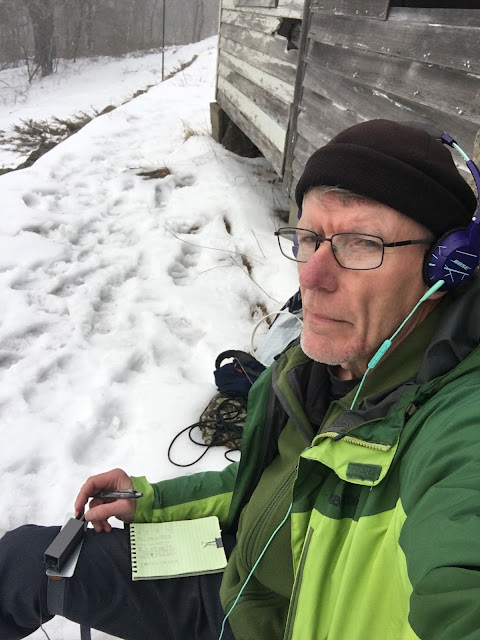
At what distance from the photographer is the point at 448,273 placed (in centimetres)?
102

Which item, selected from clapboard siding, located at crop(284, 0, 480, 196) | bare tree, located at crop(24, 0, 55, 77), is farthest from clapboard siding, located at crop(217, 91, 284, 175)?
bare tree, located at crop(24, 0, 55, 77)

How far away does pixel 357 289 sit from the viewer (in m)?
1.14

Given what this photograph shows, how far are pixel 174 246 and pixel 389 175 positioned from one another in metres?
3.63

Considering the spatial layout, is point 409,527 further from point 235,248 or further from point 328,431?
point 235,248

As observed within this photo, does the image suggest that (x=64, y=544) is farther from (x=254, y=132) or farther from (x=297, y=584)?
(x=254, y=132)

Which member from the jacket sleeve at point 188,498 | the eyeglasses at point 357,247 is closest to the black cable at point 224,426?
the jacket sleeve at point 188,498

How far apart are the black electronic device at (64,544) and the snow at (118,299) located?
0.51 m

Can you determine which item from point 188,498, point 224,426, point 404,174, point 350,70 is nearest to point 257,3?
point 350,70

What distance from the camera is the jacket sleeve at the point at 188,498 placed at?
159 cm

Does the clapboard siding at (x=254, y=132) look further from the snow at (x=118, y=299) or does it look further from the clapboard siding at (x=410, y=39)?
the clapboard siding at (x=410, y=39)

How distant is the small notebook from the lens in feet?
4.84

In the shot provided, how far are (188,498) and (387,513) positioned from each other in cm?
96

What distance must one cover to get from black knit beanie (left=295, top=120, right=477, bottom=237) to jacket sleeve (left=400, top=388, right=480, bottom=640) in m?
0.47

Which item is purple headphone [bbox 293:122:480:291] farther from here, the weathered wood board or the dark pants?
the weathered wood board
